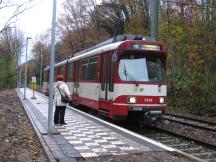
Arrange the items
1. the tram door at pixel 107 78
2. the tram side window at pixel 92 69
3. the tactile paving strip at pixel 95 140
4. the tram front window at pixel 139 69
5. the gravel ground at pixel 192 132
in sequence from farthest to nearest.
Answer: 1. the tram side window at pixel 92 69
2. the tram door at pixel 107 78
3. the tram front window at pixel 139 69
4. the gravel ground at pixel 192 132
5. the tactile paving strip at pixel 95 140

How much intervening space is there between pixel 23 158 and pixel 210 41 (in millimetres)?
17040

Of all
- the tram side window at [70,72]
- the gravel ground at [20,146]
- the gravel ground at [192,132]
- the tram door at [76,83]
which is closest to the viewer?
the gravel ground at [20,146]

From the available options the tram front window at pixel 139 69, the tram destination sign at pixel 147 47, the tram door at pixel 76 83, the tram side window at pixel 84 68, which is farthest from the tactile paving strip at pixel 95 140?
the tram door at pixel 76 83

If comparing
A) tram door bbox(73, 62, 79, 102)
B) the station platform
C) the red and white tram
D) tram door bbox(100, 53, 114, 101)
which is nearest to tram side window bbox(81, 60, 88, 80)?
tram door bbox(73, 62, 79, 102)

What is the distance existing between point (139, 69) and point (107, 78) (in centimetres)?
147

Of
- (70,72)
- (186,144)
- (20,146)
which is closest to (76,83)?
(70,72)

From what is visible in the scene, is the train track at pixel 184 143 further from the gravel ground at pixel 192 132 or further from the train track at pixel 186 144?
the gravel ground at pixel 192 132

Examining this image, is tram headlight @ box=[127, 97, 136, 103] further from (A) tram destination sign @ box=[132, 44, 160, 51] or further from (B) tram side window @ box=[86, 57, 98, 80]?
(B) tram side window @ box=[86, 57, 98, 80]

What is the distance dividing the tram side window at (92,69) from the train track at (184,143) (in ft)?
9.95

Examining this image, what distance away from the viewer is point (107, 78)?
17.0 m

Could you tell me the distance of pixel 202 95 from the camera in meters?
25.0

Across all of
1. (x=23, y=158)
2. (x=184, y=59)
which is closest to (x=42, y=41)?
(x=184, y=59)

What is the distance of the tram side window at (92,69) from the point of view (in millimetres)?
A: 19267

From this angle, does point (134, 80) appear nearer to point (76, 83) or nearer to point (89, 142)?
point (89, 142)
